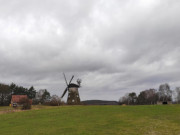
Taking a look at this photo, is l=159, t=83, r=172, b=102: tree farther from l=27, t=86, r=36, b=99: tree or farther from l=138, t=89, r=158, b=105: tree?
l=27, t=86, r=36, b=99: tree

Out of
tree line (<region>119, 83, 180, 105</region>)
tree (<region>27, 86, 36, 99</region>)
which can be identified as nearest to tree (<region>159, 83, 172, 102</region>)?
tree line (<region>119, 83, 180, 105</region>)

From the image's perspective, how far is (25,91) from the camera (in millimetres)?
96375

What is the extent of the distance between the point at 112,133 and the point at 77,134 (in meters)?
2.76

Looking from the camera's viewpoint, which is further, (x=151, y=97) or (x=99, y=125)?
(x=151, y=97)

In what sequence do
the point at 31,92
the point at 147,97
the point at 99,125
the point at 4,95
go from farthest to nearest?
the point at 147,97 < the point at 31,92 < the point at 4,95 < the point at 99,125

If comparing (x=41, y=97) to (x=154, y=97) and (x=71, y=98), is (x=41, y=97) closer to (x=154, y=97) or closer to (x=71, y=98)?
(x=71, y=98)

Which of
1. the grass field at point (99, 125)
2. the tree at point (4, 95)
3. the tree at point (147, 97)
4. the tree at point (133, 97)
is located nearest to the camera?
the grass field at point (99, 125)

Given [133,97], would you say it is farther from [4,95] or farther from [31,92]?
[4,95]

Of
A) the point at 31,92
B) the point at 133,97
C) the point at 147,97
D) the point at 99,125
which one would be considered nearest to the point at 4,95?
the point at 31,92

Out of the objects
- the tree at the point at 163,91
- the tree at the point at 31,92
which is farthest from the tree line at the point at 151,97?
the tree at the point at 31,92

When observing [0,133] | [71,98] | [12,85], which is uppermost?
[12,85]

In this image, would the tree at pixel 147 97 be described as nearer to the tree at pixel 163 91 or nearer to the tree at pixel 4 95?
the tree at pixel 163 91

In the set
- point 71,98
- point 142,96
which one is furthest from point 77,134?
point 142,96

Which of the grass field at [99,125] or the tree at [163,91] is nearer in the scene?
the grass field at [99,125]
